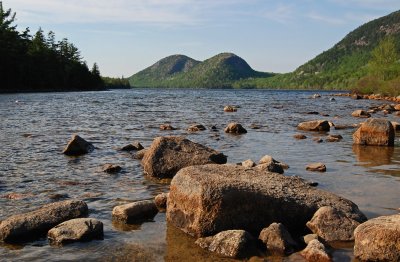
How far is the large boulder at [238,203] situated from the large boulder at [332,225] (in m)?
0.34

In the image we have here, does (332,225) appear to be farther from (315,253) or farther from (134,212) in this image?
(134,212)

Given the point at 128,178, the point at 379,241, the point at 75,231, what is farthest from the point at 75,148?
the point at 379,241

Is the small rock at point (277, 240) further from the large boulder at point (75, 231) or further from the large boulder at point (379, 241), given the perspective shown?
the large boulder at point (75, 231)

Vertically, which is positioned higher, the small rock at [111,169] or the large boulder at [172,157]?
the large boulder at [172,157]

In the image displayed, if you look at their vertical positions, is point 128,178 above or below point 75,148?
below

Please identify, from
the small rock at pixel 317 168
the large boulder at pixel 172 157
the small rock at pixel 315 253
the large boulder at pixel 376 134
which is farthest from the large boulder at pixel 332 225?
the large boulder at pixel 376 134

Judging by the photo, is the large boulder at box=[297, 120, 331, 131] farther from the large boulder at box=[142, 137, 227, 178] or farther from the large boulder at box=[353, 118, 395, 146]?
the large boulder at box=[142, 137, 227, 178]

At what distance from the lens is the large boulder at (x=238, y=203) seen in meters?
8.01

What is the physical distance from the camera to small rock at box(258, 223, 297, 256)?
731 cm

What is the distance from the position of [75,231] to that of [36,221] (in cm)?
91

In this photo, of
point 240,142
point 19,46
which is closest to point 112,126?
point 240,142

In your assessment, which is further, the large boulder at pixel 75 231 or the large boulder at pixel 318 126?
the large boulder at pixel 318 126

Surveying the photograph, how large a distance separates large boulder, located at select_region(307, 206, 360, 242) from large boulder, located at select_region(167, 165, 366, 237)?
339 mm

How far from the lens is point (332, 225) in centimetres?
796
